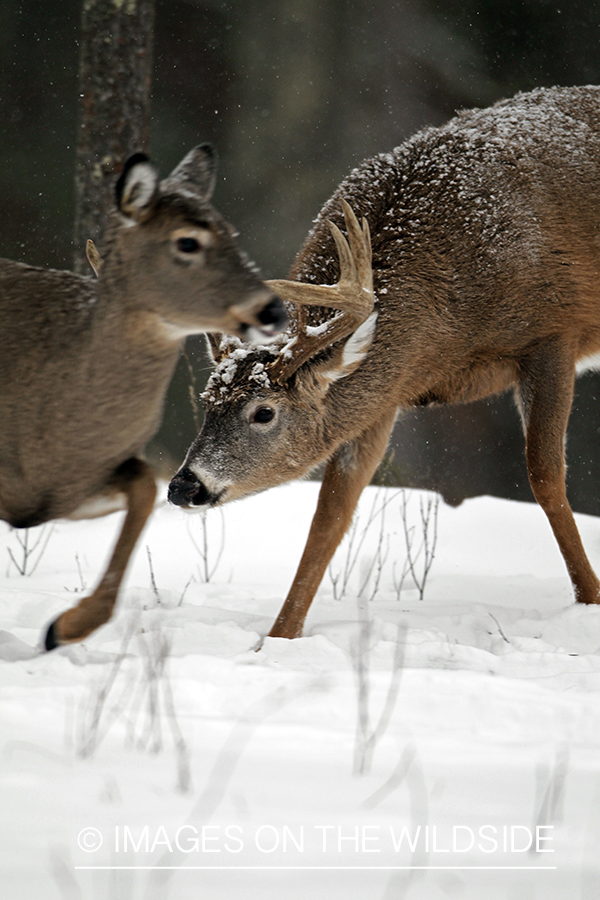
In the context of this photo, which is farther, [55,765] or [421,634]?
[421,634]

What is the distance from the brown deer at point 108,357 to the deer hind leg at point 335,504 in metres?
1.23

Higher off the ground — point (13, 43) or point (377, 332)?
point (13, 43)

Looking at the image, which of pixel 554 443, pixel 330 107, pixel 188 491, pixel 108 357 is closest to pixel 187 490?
pixel 188 491

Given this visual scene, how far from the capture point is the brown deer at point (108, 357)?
173 centimetres

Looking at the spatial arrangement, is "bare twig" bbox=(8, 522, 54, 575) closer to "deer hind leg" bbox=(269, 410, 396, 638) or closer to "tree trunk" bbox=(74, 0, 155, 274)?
"deer hind leg" bbox=(269, 410, 396, 638)

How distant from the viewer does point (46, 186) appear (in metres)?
5.14

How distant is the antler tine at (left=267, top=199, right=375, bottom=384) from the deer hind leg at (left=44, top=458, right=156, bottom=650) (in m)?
0.84

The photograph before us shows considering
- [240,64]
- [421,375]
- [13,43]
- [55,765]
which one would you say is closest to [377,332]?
[421,375]

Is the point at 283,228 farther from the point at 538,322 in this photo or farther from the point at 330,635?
the point at 330,635

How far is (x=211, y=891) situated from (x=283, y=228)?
6.19 meters

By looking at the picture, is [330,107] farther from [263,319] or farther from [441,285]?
[263,319]

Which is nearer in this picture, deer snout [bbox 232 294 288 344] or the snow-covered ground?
the snow-covered ground

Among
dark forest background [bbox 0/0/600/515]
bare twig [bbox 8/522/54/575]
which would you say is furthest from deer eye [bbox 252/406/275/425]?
dark forest background [bbox 0/0/600/515]

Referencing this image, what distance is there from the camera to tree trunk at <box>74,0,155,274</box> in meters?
2.99
